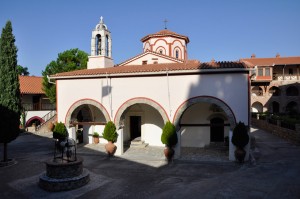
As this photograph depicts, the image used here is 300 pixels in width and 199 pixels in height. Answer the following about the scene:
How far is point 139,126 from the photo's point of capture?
1952 centimetres

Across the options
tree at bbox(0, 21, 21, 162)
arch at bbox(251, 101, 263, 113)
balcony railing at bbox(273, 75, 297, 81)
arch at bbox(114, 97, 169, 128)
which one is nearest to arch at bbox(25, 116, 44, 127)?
tree at bbox(0, 21, 21, 162)

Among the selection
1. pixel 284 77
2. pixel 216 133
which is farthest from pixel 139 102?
pixel 284 77

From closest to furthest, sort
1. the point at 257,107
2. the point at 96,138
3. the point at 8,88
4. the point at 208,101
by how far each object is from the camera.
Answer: the point at 208,101 < the point at 8,88 < the point at 96,138 < the point at 257,107

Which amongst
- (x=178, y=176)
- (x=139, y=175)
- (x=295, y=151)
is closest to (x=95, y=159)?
(x=139, y=175)

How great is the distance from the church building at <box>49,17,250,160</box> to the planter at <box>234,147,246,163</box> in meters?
0.42

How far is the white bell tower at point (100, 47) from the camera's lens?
19.0 m

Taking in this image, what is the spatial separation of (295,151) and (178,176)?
947cm

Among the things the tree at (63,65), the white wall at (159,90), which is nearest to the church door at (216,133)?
the white wall at (159,90)

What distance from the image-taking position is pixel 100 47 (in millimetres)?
19766

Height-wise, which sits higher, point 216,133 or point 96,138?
point 216,133

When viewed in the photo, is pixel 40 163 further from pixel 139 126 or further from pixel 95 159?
pixel 139 126

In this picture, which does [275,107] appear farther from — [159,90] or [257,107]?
[159,90]

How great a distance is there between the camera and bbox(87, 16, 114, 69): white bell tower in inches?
749

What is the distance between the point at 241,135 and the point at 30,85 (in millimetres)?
27587
